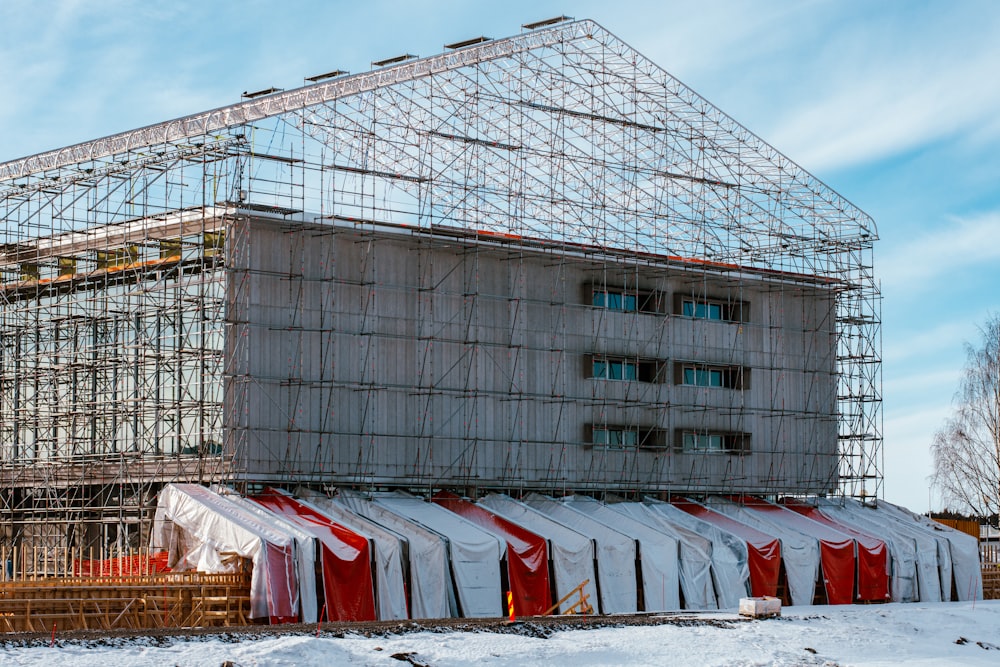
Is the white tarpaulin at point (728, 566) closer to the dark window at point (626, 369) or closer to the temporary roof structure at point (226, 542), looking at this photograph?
the dark window at point (626, 369)

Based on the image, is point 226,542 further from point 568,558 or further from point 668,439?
point 668,439

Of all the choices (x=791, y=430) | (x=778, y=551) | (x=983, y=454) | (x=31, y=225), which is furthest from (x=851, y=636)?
(x=983, y=454)

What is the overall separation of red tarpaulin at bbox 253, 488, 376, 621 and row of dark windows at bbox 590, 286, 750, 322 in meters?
15.0

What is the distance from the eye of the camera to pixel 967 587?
5181cm

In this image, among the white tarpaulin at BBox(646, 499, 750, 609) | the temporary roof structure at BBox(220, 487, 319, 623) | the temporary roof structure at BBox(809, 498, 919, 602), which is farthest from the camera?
the temporary roof structure at BBox(809, 498, 919, 602)

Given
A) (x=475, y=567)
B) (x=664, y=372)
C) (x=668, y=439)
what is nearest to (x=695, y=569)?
(x=668, y=439)

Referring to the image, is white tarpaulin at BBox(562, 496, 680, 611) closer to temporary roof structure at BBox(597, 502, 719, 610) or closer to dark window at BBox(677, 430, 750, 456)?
temporary roof structure at BBox(597, 502, 719, 610)

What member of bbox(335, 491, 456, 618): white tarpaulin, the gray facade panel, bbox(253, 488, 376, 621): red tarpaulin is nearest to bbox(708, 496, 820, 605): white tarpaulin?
the gray facade panel

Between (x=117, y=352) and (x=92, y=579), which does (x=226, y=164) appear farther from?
(x=92, y=579)

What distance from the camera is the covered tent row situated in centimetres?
3856

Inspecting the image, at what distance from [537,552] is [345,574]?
6.21 metres

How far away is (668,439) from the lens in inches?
2051

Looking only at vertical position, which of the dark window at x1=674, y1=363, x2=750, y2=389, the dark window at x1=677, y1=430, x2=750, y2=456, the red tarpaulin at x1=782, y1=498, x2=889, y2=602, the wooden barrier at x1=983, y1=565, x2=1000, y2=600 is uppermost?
the dark window at x1=674, y1=363, x2=750, y2=389

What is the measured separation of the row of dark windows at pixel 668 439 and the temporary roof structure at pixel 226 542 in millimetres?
15003
